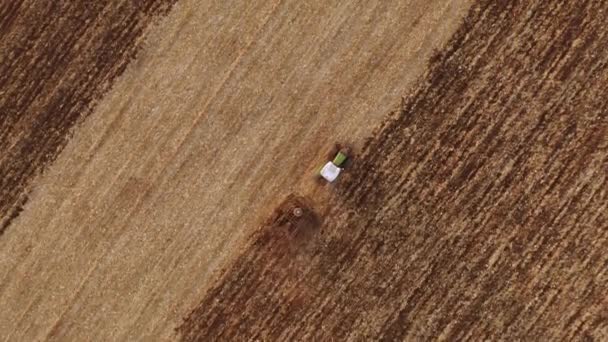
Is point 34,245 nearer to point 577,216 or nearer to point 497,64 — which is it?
point 497,64

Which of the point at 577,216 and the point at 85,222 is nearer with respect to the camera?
the point at 577,216

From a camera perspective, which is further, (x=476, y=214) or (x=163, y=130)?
(x=163, y=130)

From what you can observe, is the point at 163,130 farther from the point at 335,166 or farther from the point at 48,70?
the point at 335,166

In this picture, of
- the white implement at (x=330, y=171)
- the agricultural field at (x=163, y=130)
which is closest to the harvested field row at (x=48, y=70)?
the agricultural field at (x=163, y=130)

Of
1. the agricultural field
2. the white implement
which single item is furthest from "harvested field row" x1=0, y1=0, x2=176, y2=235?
the white implement

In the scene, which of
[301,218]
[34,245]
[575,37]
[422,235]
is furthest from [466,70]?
[34,245]

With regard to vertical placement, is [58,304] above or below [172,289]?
below

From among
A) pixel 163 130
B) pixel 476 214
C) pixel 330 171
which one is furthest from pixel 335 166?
pixel 163 130

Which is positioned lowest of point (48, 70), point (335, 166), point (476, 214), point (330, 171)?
point (48, 70)
